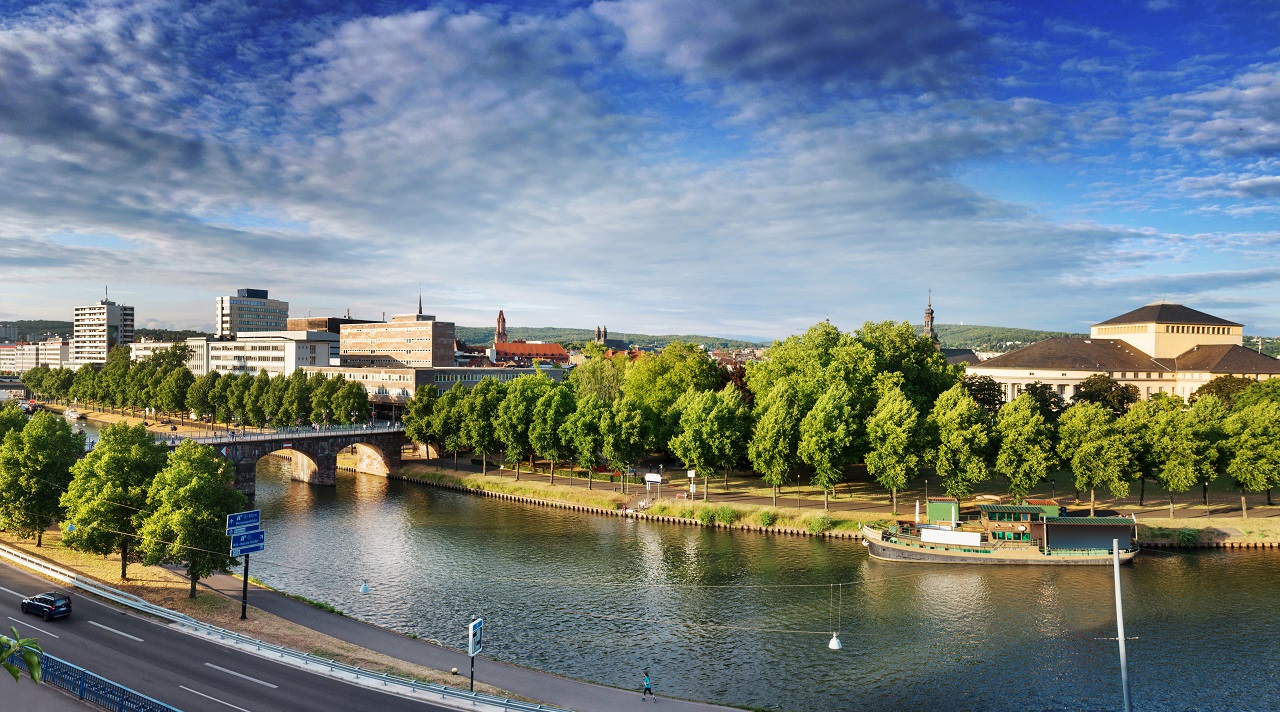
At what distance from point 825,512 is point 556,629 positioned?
3622cm

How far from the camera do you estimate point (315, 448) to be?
10406 cm

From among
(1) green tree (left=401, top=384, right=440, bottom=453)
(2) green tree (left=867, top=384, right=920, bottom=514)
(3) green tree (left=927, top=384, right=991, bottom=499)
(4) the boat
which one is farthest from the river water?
(1) green tree (left=401, top=384, right=440, bottom=453)

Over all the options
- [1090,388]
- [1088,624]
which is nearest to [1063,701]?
[1088,624]

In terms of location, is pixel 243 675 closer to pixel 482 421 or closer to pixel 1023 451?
pixel 482 421

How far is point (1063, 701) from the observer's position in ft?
128

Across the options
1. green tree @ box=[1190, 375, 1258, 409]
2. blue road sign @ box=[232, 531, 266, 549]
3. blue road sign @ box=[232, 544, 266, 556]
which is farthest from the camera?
green tree @ box=[1190, 375, 1258, 409]

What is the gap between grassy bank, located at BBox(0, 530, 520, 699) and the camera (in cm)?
3984

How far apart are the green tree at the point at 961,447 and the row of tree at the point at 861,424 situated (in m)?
0.15

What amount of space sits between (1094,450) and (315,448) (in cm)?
9132

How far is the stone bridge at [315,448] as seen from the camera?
95.1m

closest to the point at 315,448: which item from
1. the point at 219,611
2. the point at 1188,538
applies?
the point at 219,611

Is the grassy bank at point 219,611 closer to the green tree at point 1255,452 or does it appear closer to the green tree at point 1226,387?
the green tree at point 1255,452

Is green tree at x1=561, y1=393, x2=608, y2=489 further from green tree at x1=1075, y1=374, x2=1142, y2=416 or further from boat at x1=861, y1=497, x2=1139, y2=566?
green tree at x1=1075, y1=374, x2=1142, y2=416

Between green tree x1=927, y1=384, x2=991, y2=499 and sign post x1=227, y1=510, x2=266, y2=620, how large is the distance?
58.2 m
